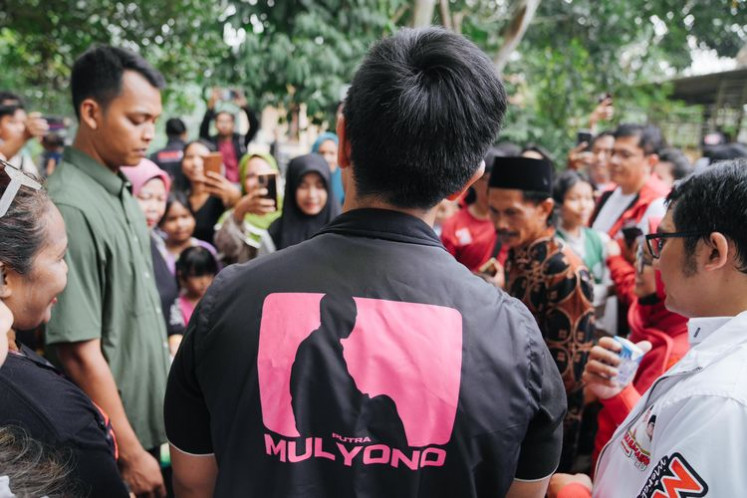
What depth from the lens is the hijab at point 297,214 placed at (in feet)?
11.4

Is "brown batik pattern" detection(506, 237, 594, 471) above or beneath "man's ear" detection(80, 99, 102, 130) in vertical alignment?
beneath

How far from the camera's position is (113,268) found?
74.9 inches

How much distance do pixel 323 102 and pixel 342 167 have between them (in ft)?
11.9

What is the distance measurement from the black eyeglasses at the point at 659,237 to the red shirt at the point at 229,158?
16.7ft

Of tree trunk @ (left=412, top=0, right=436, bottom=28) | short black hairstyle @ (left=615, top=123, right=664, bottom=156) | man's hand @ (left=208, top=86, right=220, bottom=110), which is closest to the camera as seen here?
short black hairstyle @ (left=615, top=123, right=664, bottom=156)

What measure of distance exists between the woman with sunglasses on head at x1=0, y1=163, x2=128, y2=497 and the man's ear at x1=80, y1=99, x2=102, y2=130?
0.71 m

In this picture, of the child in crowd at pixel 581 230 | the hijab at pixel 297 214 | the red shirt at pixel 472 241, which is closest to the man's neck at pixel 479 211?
the red shirt at pixel 472 241

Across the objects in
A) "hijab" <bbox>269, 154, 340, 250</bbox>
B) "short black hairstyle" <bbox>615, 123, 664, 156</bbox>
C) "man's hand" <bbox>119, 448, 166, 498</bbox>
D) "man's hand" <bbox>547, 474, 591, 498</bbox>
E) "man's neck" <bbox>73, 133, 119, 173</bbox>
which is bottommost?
"man's hand" <bbox>119, 448, 166, 498</bbox>

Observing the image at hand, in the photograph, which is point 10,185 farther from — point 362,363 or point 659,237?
point 659,237

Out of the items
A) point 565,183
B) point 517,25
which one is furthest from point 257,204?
point 517,25

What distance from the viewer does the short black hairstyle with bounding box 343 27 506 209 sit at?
3.16ft

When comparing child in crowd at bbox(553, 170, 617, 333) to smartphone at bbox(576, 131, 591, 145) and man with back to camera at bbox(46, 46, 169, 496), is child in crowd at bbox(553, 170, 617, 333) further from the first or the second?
man with back to camera at bbox(46, 46, 169, 496)

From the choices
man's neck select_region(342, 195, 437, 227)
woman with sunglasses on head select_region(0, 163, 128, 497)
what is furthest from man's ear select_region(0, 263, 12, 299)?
man's neck select_region(342, 195, 437, 227)

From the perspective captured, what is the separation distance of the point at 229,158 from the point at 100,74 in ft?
13.7
